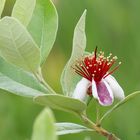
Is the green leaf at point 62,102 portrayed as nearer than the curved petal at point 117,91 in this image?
Yes

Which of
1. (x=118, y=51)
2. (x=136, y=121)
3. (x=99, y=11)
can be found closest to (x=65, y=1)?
(x=99, y=11)

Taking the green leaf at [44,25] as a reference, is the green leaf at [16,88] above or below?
below

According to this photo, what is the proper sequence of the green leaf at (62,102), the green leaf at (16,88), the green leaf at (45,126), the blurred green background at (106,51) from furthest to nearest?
the blurred green background at (106,51) < the green leaf at (16,88) < the green leaf at (62,102) < the green leaf at (45,126)

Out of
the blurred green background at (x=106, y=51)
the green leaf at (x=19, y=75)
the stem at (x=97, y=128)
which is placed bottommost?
the blurred green background at (x=106, y=51)

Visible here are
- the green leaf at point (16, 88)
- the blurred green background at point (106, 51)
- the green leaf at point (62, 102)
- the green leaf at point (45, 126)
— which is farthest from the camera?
the blurred green background at point (106, 51)

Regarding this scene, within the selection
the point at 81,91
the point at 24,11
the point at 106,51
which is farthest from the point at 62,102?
the point at 106,51

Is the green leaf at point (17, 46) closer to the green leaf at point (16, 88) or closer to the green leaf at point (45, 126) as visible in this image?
the green leaf at point (16, 88)

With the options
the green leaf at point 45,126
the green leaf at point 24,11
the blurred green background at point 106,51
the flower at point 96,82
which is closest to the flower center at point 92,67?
the flower at point 96,82

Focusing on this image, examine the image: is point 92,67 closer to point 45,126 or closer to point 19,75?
point 19,75
